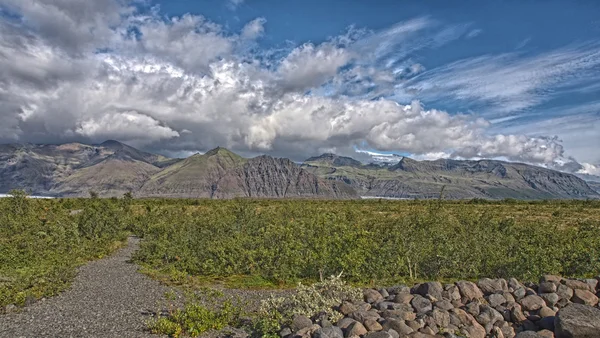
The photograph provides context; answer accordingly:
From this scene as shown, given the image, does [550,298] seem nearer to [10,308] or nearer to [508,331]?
[508,331]

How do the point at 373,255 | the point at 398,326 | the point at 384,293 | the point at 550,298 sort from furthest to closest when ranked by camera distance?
the point at 373,255
the point at 384,293
the point at 550,298
the point at 398,326

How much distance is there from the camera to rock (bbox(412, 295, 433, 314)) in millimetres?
13828

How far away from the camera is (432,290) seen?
1504cm

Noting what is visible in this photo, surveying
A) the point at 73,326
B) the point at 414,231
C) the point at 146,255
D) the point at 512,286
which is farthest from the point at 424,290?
the point at 146,255

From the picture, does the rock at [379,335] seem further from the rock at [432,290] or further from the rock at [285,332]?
the rock at [432,290]

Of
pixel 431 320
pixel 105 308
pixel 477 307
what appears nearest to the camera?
pixel 431 320

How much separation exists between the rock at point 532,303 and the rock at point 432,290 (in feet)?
9.39

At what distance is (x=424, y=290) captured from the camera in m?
15.4

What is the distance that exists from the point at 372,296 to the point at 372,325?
340cm

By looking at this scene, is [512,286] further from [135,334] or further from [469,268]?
[135,334]

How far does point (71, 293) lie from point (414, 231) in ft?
79.2

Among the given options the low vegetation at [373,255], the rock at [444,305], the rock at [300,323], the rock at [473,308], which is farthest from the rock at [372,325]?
the low vegetation at [373,255]

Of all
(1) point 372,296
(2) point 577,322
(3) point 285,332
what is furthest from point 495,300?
(3) point 285,332

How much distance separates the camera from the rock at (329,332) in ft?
38.4
